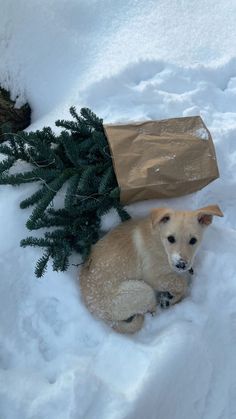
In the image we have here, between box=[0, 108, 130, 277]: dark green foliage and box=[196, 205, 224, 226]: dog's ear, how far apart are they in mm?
647

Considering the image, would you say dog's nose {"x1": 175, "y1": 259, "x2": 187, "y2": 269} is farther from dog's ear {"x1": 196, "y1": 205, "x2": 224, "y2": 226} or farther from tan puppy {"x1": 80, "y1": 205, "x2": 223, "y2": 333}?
dog's ear {"x1": 196, "y1": 205, "x2": 224, "y2": 226}

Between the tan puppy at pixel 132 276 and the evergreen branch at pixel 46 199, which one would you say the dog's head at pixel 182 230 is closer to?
the tan puppy at pixel 132 276

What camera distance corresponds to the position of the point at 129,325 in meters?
3.41

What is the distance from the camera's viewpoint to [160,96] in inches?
177

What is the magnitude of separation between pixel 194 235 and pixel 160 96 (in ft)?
6.08

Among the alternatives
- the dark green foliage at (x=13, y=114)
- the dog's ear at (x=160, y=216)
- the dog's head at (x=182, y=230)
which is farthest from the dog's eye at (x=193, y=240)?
the dark green foliage at (x=13, y=114)

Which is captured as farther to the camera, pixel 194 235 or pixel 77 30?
pixel 77 30

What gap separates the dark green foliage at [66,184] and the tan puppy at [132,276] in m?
0.20

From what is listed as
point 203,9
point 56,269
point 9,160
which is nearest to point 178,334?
point 56,269

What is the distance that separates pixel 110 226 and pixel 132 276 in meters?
0.54

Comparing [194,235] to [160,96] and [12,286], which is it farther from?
[160,96]

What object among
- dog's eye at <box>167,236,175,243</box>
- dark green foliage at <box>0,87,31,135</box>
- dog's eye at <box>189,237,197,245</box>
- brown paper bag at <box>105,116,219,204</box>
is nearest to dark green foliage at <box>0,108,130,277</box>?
brown paper bag at <box>105,116,219,204</box>

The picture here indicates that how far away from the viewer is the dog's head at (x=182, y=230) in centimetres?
316

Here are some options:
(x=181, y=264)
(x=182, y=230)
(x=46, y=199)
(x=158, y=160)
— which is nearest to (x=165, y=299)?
(x=181, y=264)
